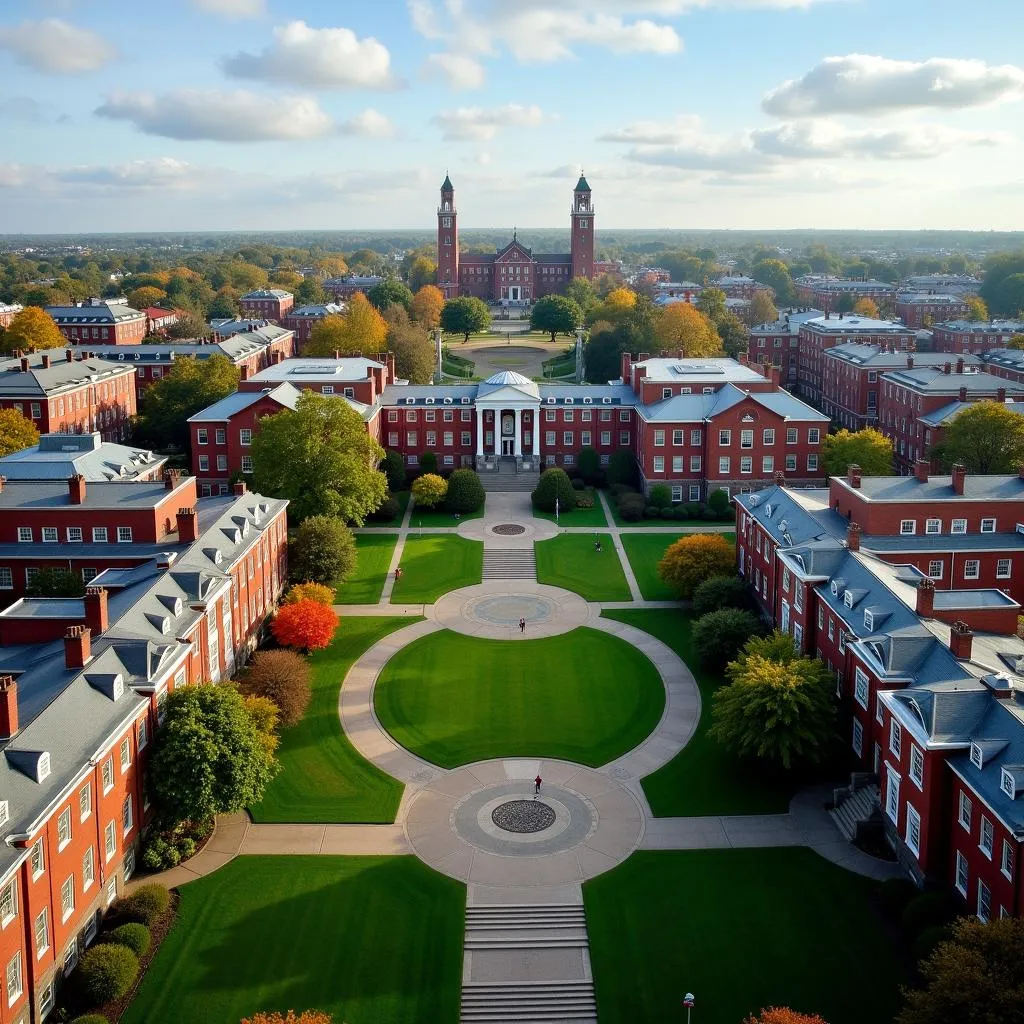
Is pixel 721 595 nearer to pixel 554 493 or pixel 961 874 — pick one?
pixel 961 874

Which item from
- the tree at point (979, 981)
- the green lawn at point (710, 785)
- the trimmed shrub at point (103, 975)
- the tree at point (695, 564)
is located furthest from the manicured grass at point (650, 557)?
the trimmed shrub at point (103, 975)

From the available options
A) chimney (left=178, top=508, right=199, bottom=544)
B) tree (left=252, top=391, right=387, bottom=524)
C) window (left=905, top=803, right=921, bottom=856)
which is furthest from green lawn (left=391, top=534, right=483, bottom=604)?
window (left=905, top=803, right=921, bottom=856)

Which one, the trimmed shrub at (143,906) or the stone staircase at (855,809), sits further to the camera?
the stone staircase at (855,809)

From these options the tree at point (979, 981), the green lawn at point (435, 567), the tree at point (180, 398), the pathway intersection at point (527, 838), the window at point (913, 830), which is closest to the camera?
the tree at point (979, 981)

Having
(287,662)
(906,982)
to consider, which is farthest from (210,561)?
(906,982)

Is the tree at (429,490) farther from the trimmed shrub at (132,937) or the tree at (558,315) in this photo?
the tree at (558,315)

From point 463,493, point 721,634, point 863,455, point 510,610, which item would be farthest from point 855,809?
point 463,493

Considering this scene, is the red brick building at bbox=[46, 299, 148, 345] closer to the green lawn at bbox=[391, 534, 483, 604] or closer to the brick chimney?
the green lawn at bbox=[391, 534, 483, 604]
